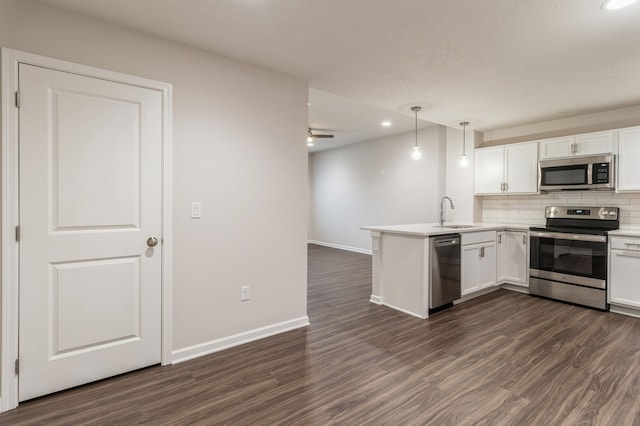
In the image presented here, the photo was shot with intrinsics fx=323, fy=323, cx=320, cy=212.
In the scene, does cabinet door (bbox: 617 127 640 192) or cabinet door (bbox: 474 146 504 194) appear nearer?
cabinet door (bbox: 617 127 640 192)

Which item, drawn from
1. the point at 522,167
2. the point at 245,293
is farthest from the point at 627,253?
the point at 245,293

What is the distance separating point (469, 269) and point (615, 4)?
9.41ft

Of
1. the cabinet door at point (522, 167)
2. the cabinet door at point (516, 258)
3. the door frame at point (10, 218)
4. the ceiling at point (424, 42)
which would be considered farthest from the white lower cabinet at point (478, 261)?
the door frame at point (10, 218)

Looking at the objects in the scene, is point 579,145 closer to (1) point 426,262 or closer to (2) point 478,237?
(2) point 478,237

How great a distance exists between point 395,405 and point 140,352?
1833mm

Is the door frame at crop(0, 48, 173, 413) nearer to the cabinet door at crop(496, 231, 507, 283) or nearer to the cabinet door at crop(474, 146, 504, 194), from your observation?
the cabinet door at crop(496, 231, 507, 283)

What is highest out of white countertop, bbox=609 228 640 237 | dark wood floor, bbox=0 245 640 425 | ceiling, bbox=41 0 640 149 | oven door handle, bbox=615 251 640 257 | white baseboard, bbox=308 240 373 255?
ceiling, bbox=41 0 640 149

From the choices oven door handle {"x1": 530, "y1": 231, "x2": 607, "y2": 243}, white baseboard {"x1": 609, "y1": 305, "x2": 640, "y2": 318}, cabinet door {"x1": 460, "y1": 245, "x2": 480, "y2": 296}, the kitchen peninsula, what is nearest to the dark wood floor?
white baseboard {"x1": 609, "y1": 305, "x2": 640, "y2": 318}

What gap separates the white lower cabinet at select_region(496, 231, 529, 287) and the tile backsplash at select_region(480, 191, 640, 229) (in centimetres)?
54

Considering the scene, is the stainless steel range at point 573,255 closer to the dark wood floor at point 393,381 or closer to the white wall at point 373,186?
the dark wood floor at point 393,381

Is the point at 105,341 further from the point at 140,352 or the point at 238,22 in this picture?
the point at 238,22

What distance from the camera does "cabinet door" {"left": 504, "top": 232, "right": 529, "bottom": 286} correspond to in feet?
14.4

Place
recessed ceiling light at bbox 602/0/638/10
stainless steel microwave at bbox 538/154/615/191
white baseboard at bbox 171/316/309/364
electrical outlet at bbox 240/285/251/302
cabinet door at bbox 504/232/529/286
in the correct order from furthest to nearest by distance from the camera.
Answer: cabinet door at bbox 504/232/529/286 → stainless steel microwave at bbox 538/154/615/191 → electrical outlet at bbox 240/285/251/302 → white baseboard at bbox 171/316/309/364 → recessed ceiling light at bbox 602/0/638/10

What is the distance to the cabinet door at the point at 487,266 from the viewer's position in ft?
13.8
